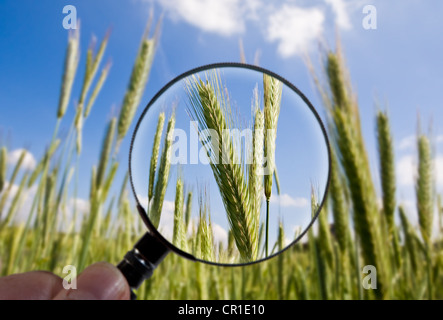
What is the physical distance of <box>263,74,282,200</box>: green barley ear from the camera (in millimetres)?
559

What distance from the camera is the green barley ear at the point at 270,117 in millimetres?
559

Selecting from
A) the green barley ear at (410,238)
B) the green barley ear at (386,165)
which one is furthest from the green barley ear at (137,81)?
the green barley ear at (410,238)

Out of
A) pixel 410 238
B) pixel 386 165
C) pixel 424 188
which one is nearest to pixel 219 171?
pixel 386 165

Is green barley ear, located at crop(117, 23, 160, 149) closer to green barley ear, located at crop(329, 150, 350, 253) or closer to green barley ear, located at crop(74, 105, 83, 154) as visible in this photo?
green barley ear, located at crop(74, 105, 83, 154)

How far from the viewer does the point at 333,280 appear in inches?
57.2

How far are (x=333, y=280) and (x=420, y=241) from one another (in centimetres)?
40

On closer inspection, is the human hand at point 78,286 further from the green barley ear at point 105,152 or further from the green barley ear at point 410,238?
the green barley ear at point 410,238

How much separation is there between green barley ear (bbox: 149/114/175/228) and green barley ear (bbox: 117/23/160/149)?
71cm

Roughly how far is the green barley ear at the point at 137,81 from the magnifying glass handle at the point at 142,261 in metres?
0.75

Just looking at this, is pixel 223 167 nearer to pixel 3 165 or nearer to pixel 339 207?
pixel 339 207
